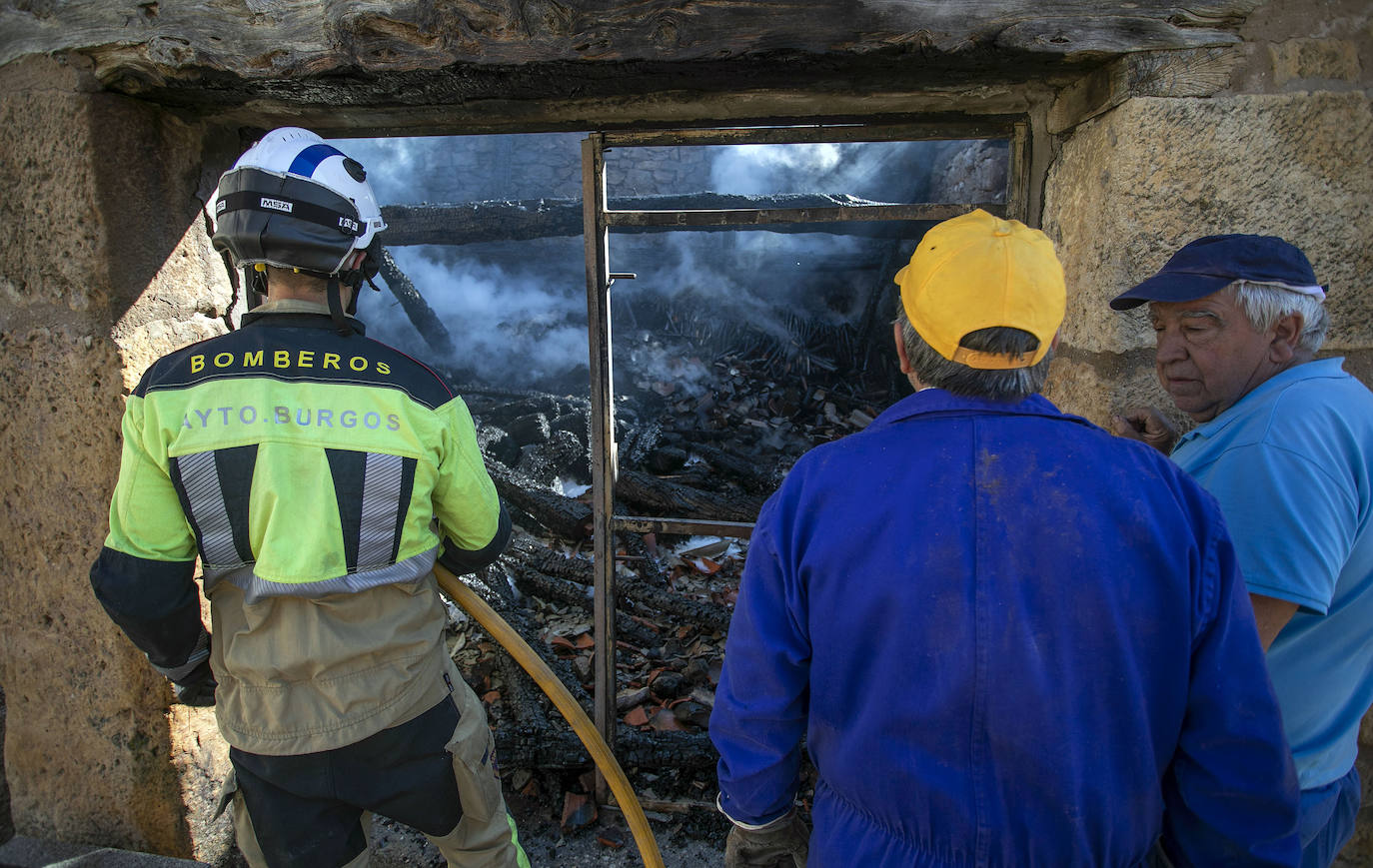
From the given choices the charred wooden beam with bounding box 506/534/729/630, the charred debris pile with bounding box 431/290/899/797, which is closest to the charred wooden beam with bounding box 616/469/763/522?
the charred debris pile with bounding box 431/290/899/797

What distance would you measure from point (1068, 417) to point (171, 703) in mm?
2819

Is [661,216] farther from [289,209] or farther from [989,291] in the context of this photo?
[989,291]

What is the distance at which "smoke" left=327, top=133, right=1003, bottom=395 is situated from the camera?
11.1m

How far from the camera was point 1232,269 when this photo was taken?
60.8 inches

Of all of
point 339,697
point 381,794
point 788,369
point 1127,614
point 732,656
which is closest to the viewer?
point 1127,614

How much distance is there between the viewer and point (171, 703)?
2418 millimetres

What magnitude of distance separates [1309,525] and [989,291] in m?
0.79

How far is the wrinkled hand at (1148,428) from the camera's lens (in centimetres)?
188

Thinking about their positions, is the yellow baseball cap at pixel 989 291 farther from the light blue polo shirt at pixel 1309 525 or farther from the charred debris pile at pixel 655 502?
the charred debris pile at pixel 655 502

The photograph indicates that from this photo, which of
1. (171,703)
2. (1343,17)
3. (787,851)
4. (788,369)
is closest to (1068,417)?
(787,851)

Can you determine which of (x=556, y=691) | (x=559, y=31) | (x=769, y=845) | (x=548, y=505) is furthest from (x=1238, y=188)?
(x=548, y=505)

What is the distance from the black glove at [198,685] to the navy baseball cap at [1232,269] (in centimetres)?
256

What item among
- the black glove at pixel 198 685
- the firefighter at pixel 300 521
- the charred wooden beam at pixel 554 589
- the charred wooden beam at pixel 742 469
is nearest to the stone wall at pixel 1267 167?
the firefighter at pixel 300 521

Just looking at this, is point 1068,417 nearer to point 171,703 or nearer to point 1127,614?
point 1127,614
